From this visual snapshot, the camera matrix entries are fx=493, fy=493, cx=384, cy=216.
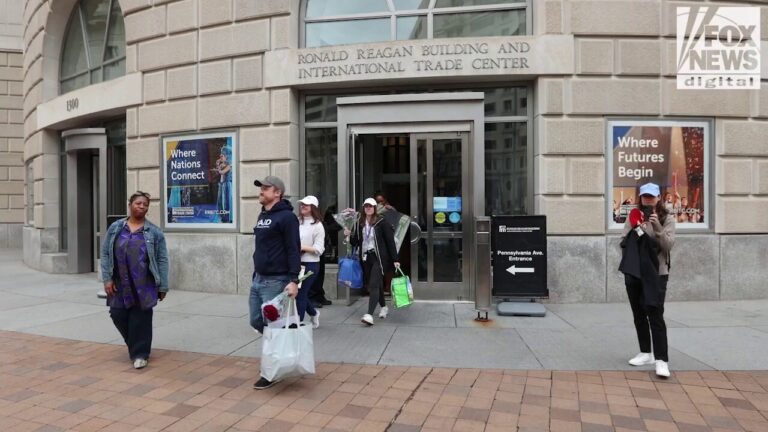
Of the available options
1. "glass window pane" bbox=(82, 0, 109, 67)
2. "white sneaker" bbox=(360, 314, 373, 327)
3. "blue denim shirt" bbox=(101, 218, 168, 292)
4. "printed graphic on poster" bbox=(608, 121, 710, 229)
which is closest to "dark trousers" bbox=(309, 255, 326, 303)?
"white sneaker" bbox=(360, 314, 373, 327)

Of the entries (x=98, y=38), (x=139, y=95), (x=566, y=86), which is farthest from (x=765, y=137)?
(x=98, y=38)

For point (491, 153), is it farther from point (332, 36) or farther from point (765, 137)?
point (765, 137)

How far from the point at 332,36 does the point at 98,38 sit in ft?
21.5

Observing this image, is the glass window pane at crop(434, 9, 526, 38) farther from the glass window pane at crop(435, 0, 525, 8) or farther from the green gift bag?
the green gift bag

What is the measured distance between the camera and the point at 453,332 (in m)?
6.11

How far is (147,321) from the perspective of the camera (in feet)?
16.5

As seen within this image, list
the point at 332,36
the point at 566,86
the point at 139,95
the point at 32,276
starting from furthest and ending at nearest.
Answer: the point at 32,276, the point at 139,95, the point at 332,36, the point at 566,86

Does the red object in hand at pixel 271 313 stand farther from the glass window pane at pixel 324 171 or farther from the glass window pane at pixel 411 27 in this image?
the glass window pane at pixel 411 27

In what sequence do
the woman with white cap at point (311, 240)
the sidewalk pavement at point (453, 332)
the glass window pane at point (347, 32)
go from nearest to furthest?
the sidewalk pavement at point (453, 332) → the woman with white cap at point (311, 240) → the glass window pane at point (347, 32)

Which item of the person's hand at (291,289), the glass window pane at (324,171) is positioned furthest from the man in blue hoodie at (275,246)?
the glass window pane at (324,171)

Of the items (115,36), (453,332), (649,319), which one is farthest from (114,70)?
(649,319)

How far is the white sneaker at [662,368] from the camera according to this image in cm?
442

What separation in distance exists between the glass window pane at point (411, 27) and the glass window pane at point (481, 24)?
0.74 feet

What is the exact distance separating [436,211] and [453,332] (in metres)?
2.55
